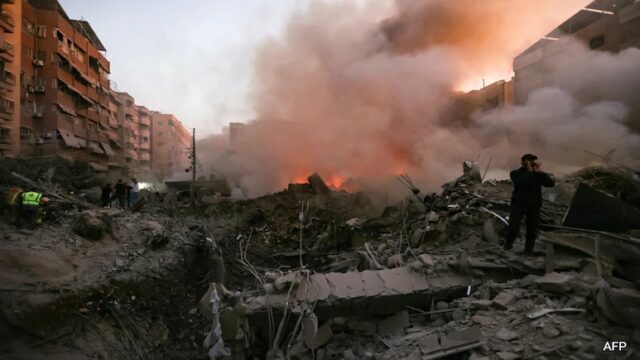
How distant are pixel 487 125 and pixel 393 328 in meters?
17.9

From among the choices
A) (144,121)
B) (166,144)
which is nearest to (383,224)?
(144,121)

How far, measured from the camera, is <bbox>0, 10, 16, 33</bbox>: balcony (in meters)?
24.5

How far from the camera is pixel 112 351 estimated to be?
20.9 ft

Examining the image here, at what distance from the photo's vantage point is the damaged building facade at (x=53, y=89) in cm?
2598

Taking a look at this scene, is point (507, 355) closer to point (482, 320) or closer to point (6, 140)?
point (482, 320)

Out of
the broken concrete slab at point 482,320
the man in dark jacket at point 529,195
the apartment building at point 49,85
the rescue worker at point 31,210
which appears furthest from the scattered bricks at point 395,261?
the apartment building at point 49,85

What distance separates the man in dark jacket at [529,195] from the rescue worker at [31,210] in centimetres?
1007

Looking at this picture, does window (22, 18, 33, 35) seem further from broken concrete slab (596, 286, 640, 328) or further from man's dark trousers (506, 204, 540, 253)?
broken concrete slab (596, 286, 640, 328)

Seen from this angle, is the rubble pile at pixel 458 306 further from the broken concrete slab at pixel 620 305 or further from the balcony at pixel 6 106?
the balcony at pixel 6 106

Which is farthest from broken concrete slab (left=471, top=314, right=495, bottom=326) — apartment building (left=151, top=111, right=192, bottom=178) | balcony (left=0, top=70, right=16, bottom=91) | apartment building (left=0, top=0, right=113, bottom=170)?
apartment building (left=151, top=111, right=192, bottom=178)

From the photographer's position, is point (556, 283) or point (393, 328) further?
point (393, 328)

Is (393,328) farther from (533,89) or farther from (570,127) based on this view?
(533,89)

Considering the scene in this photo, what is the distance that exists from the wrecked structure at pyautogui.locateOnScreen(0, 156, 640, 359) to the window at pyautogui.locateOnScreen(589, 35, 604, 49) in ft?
33.8

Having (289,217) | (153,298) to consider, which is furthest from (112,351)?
(289,217)
